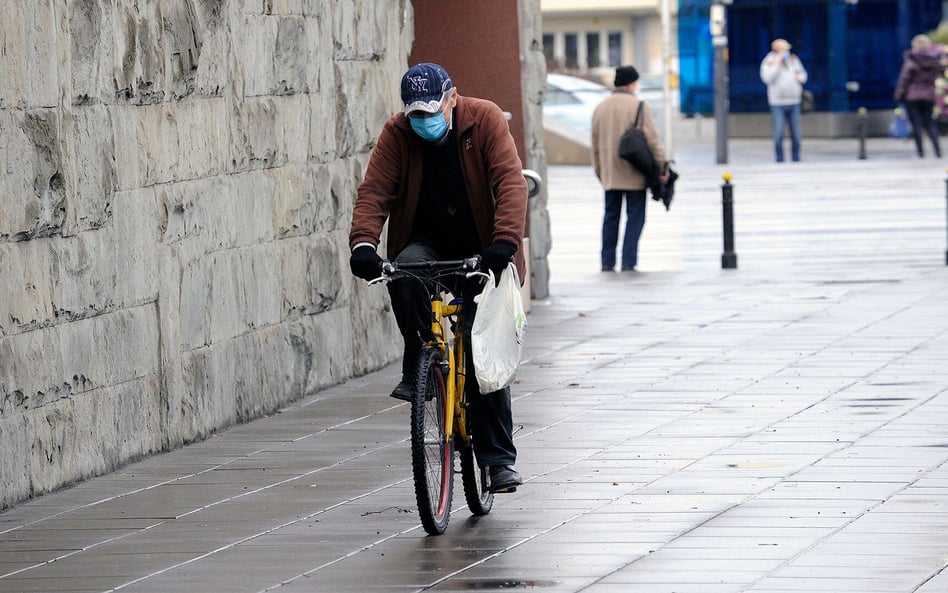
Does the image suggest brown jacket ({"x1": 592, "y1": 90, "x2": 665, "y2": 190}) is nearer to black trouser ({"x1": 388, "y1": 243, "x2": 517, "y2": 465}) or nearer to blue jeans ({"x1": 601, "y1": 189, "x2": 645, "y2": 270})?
blue jeans ({"x1": 601, "y1": 189, "x2": 645, "y2": 270})

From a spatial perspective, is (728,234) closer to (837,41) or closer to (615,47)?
(837,41)

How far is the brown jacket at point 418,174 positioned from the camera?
285 inches

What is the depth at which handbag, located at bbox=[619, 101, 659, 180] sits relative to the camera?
17.1 m

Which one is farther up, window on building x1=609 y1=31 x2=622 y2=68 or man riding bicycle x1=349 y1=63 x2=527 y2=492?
man riding bicycle x1=349 y1=63 x2=527 y2=492

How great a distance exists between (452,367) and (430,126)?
89cm

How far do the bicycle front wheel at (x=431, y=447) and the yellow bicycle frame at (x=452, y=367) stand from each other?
0.08 feet

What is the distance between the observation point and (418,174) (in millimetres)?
7328

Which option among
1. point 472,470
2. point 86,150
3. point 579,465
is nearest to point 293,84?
point 86,150

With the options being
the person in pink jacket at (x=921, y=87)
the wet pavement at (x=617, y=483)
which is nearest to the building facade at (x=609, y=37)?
the person in pink jacket at (x=921, y=87)

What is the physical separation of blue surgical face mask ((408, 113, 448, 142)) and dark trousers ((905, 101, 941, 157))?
82.5ft

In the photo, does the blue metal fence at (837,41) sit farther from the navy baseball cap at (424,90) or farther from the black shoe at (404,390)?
the navy baseball cap at (424,90)

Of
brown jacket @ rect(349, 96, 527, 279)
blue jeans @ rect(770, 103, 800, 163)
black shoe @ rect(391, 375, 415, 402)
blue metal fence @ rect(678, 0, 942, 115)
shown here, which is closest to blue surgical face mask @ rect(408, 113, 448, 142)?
brown jacket @ rect(349, 96, 527, 279)

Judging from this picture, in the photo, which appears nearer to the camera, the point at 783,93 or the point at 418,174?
the point at 418,174

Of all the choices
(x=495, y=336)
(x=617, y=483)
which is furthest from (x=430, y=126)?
(x=617, y=483)
